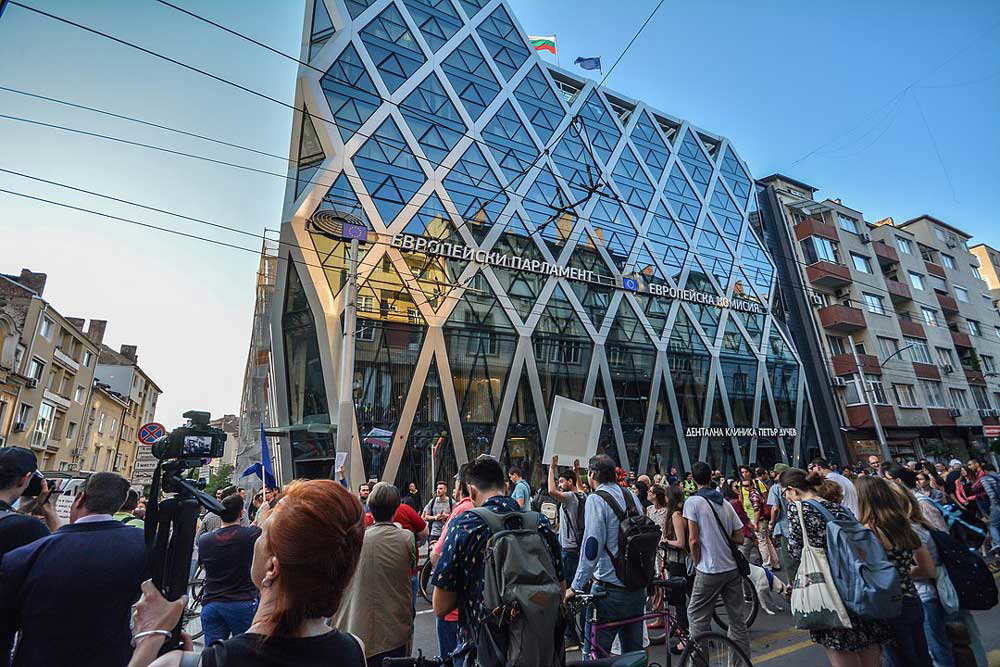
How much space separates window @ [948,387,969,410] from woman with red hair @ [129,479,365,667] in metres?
47.0

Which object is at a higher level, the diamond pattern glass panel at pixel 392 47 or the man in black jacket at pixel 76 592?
the diamond pattern glass panel at pixel 392 47

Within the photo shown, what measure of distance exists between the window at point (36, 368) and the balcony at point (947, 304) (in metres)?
65.8

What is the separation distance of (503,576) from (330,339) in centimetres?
1739

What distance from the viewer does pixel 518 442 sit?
21.8 meters

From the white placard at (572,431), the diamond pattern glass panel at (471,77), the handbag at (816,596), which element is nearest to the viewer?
the handbag at (816,596)

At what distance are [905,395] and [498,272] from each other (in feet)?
98.8

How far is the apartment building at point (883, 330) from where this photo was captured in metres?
30.5

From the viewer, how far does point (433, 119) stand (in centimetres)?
2344

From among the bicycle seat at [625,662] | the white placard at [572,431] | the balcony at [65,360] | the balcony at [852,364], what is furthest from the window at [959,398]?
the balcony at [65,360]

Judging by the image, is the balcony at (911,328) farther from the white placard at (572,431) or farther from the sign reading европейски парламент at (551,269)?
the white placard at (572,431)

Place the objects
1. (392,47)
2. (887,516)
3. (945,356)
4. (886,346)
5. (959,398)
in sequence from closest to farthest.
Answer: (887,516), (392,47), (886,346), (959,398), (945,356)

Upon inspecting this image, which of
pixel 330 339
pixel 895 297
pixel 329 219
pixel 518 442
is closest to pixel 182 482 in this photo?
pixel 330 339

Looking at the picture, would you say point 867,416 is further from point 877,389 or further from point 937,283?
point 937,283

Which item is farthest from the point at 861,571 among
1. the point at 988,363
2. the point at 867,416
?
the point at 988,363
